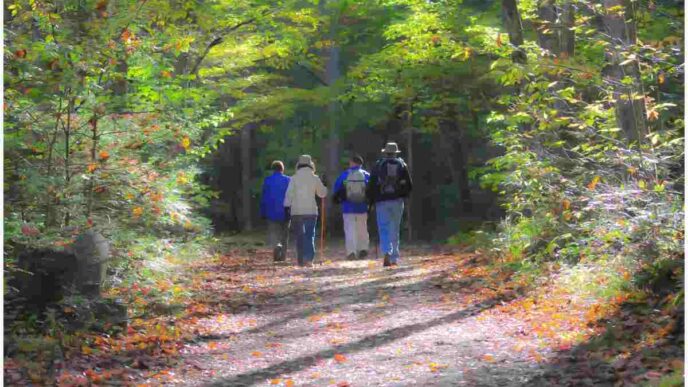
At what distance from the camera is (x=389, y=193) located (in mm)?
17297

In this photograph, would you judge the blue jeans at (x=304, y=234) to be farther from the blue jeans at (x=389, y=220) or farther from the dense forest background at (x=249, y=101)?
the dense forest background at (x=249, y=101)

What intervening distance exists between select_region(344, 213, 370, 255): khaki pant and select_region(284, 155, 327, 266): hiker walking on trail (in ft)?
3.72

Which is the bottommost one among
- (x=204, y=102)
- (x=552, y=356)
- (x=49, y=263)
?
(x=552, y=356)

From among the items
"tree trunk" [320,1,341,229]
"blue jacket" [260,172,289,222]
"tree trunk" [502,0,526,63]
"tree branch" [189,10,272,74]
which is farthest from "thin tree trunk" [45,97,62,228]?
"tree trunk" [320,1,341,229]

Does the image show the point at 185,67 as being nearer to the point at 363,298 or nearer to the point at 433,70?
the point at 433,70

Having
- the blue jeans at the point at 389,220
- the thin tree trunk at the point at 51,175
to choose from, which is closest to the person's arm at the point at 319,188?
the blue jeans at the point at 389,220

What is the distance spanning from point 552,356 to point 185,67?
14.2 metres

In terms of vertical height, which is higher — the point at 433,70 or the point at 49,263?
the point at 433,70

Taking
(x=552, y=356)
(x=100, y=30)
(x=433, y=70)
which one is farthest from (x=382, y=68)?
(x=552, y=356)

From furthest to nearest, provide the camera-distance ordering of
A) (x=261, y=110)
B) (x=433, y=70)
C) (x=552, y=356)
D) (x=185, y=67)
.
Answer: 1. (x=261, y=110)
2. (x=433, y=70)
3. (x=185, y=67)
4. (x=552, y=356)

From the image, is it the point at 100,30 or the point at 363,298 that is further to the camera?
the point at 363,298

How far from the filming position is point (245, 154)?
3481 centimetres

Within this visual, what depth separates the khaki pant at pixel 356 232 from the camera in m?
19.0

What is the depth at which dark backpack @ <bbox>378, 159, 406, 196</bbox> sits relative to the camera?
679 inches
